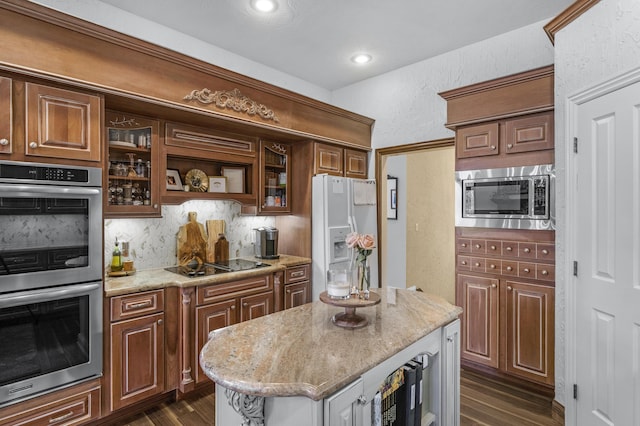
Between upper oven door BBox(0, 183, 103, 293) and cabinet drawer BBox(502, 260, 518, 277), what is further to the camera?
cabinet drawer BBox(502, 260, 518, 277)

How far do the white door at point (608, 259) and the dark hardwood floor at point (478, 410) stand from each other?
37cm

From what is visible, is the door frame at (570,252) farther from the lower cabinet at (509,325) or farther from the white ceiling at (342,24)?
the white ceiling at (342,24)

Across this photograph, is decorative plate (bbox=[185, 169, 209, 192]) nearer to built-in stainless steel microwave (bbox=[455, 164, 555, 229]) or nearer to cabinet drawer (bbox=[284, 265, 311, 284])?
cabinet drawer (bbox=[284, 265, 311, 284])

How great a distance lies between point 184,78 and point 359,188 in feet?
7.01

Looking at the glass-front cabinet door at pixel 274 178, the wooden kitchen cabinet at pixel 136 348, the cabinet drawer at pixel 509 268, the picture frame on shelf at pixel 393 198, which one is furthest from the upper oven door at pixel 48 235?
the picture frame on shelf at pixel 393 198

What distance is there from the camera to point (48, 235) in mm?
2078

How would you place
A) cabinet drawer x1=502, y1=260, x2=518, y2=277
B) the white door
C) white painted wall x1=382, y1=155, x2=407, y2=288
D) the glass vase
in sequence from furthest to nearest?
white painted wall x1=382, y1=155, x2=407, y2=288 → cabinet drawer x1=502, y1=260, x2=518, y2=277 → the white door → the glass vase

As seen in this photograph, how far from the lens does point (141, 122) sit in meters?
2.79

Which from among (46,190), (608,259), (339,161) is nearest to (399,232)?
(339,161)

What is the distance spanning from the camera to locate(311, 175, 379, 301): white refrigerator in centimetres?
367

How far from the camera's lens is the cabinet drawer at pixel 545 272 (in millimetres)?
2709

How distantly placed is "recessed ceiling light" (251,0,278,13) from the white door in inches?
90.8

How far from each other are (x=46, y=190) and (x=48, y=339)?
2.91 ft

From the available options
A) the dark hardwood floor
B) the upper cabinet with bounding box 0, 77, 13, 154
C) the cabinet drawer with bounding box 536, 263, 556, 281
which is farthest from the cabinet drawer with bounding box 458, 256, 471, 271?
the upper cabinet with bounding box 0, 77, 13, 154
